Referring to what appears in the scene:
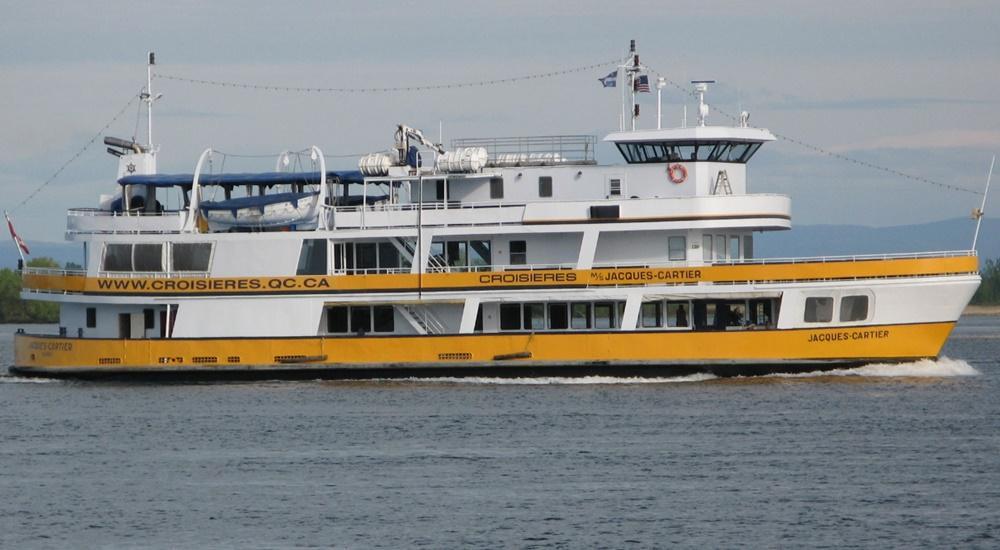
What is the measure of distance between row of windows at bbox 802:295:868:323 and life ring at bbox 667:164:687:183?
457 cm

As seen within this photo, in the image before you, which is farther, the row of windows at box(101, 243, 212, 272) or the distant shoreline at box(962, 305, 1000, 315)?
the distant shoreline at box(962, 305, 1000, 315)

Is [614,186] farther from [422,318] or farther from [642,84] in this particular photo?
[422,318]

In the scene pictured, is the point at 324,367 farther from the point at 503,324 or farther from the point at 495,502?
the point at 495,502

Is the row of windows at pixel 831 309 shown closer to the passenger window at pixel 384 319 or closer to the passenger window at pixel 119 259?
the passenger window at pixel 384 319

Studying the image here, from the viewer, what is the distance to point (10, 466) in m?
30.4

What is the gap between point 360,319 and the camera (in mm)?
41719

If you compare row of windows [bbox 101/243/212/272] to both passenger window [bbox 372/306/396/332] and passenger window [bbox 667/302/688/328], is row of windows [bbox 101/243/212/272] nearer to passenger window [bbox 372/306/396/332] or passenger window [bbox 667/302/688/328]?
passenger window [bbox 372/306/396/332]

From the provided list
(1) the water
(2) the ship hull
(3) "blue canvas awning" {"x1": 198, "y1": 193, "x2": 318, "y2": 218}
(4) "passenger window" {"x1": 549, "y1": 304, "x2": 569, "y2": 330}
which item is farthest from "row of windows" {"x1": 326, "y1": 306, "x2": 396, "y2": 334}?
(4) "passenger window" {"x1": 549, "y1": 304, "x2": 569, "y2": 330}

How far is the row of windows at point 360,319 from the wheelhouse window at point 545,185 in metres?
4.82

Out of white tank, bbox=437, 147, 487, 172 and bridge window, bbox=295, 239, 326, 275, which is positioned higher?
white tank, bbox=437, 147, 487, 172

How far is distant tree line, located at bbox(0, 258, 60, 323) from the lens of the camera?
336 feet

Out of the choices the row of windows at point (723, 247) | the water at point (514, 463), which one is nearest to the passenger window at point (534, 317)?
the water at point (514, 463)

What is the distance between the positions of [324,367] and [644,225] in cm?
871

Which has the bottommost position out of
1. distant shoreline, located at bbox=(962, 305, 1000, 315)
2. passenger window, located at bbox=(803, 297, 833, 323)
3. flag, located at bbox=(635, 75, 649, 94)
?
distant shoreline, located at bbox=(962, 305, 1000, 315)
